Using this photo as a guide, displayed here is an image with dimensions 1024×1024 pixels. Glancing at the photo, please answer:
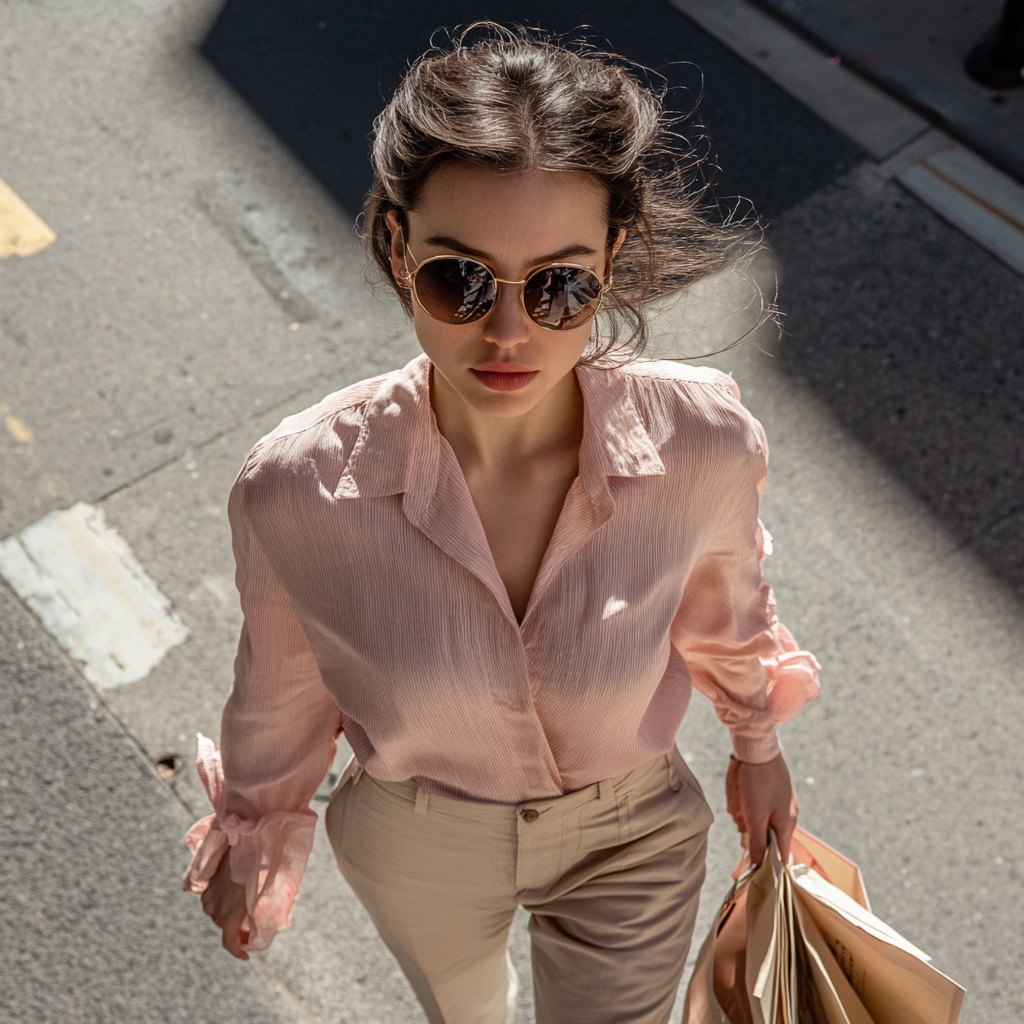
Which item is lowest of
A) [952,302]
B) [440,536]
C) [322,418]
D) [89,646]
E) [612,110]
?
[952,302]

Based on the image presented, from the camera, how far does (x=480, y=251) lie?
5.90 feet

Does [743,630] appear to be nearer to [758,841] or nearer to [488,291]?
[758,841]

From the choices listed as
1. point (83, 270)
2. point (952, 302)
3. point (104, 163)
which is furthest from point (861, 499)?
point (104, 163)

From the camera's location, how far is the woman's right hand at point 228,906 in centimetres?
239

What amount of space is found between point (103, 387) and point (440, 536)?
3.06 m

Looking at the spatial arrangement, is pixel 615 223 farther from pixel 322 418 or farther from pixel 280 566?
pixel 280 566

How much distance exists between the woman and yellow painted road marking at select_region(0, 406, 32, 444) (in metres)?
2.56

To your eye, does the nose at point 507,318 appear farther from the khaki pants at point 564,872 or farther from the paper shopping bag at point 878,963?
the paper shopping bag at point 878,963

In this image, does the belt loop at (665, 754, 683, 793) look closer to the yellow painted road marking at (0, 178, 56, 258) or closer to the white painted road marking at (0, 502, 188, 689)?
the white painted road marking at (0, 502, 188, 689)

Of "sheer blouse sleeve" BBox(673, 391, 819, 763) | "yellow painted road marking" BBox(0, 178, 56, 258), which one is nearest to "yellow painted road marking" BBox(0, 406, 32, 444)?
"yellow painted road marking" BBox(0, 178, 56, 258)

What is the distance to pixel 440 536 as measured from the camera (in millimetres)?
2027

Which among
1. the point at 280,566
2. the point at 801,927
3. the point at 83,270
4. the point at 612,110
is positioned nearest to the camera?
the point at 612,110

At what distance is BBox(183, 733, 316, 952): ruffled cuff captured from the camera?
236 centimetres

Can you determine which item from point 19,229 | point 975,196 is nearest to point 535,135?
point 975,196
